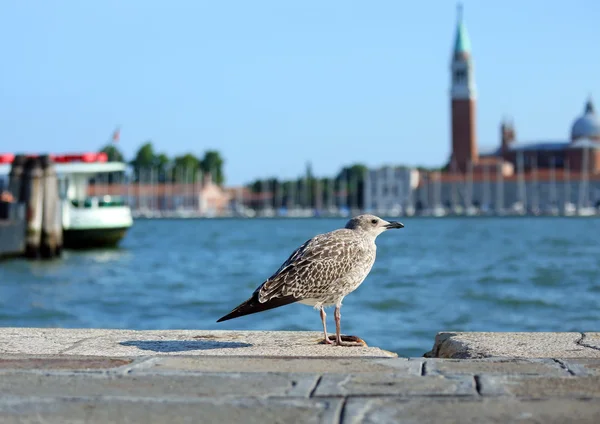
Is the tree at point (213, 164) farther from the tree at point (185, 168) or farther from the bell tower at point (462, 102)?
the bell tower at point (462, 102)

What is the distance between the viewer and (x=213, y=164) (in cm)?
14100

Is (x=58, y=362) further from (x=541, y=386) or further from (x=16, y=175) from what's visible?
(x=16, y=175)

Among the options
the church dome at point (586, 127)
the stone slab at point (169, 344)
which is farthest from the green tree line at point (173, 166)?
the stone slab at point (169, 344)

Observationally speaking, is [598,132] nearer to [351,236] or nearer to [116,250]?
[116,250]

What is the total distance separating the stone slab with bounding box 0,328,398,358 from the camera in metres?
4.27

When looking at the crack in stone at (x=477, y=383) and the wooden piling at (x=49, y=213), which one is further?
the wooden piling at (x=49, y=213)

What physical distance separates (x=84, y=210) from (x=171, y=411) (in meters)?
35.4

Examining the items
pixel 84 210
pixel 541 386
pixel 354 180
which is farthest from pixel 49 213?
pixel 354 180

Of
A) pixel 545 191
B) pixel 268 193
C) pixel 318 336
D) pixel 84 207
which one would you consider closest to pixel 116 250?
pixel 84 207

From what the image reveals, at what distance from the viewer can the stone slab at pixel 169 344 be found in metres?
4.27

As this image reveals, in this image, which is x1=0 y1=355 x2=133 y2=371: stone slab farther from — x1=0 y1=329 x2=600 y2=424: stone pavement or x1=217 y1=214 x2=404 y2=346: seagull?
x1=217 y1=214 x2=404 y2=346: seagull

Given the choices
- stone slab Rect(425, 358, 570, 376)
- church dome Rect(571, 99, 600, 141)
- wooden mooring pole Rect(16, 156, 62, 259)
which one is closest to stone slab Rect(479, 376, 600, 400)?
stone slab Rect(425, 358, 570, 376)

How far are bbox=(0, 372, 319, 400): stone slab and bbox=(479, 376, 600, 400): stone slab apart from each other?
49 cm

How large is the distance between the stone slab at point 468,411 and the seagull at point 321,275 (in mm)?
1791
